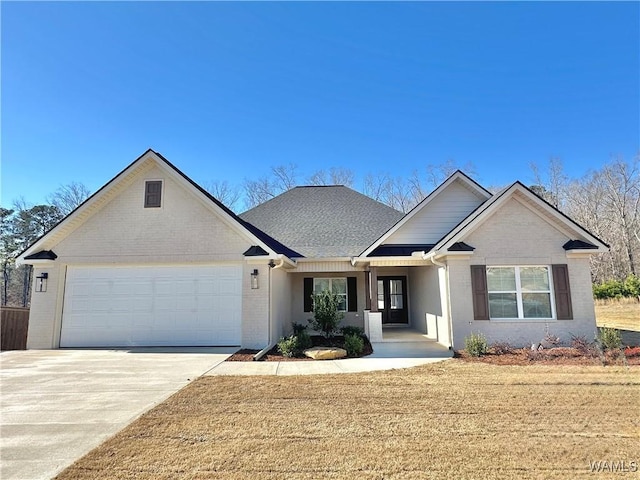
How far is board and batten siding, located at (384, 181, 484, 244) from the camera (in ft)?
44.0

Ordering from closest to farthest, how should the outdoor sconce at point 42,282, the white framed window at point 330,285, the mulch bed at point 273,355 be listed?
A: the mulch bed at point 273,355 → the outdoor sconce at point 42,282 → the white framed window at point 330,285

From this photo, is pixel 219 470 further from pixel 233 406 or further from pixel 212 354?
pixel 212 354

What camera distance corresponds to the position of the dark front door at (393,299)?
17.2 metres

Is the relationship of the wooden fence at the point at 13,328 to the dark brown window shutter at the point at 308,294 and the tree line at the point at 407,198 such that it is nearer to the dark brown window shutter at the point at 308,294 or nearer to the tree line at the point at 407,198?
the dark brown window shutter at the point at 308,294

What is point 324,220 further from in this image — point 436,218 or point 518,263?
point 518,263

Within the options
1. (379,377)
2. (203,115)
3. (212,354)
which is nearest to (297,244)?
(212,354)

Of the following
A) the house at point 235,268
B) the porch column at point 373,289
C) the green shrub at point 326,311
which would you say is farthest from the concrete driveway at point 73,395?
the porch column at point 373,289

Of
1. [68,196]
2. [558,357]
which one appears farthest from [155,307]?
[68,196]

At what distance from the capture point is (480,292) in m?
10.8

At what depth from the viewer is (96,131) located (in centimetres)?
1468

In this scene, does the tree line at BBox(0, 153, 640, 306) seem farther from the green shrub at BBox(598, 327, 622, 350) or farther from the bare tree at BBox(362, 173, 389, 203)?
the green shrub at BBox(598, 327, 622, 350)

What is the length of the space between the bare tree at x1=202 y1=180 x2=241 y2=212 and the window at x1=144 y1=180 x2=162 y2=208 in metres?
22.5

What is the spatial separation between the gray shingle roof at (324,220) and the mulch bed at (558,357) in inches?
243

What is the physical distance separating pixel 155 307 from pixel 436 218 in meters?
10.4
